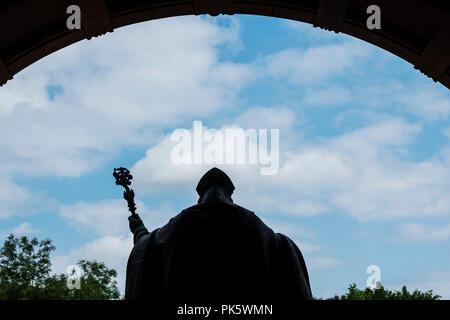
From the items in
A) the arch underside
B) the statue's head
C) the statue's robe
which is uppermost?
the arch underside

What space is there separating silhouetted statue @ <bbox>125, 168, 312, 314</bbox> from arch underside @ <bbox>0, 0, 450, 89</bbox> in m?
8.41

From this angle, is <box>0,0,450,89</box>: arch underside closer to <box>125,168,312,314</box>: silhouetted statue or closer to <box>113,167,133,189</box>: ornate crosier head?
<box>113,167,133,189</box>: ornate crosier head

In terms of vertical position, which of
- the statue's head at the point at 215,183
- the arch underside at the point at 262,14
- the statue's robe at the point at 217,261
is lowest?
the statue's robe at the point at 217,261

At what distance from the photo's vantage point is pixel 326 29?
471 inches

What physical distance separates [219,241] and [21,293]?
100 ft

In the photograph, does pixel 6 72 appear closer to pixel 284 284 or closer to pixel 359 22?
pixel 359 22

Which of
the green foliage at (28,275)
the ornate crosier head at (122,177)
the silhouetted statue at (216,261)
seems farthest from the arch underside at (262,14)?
the green foliage at (28,275)

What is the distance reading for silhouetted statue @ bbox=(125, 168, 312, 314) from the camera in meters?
3.69

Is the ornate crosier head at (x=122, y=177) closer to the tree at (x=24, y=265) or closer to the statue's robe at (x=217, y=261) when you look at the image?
the statue's robe at (x=217, y=261)

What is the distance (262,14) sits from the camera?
12.1m

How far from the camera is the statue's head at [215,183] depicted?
15.7 ft

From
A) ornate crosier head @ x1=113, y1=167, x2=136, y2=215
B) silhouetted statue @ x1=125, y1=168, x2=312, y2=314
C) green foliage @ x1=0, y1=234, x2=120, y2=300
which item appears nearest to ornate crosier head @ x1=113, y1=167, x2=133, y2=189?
ornate crosier head @ x1=113, y1=167, x2=136, y2=215

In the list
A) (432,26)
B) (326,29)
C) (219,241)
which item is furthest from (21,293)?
(219,241)

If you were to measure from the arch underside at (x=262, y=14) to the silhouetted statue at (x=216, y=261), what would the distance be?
841 cm
